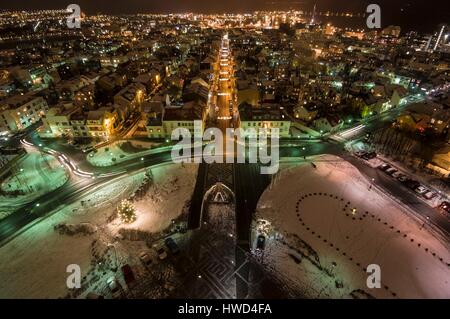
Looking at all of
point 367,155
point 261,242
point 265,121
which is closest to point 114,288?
point 261,242

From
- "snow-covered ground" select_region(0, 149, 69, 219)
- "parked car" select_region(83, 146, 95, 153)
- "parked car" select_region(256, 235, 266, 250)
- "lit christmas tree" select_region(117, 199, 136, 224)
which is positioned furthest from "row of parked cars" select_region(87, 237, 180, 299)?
"parked car" select_region(83, 146, 95, 153)

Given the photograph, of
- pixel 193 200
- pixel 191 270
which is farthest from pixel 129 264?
pixel 193 200

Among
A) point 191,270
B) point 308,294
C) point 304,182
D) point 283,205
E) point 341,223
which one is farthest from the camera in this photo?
point 304,182

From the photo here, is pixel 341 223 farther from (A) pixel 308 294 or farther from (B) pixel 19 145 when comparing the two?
(B) pixel 19 145

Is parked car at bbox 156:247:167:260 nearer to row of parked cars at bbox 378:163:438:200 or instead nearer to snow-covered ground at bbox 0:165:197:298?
snow-covered ground at bbox 0:165:197:298

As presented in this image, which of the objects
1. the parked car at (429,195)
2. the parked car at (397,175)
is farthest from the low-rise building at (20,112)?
the parked car at (429,195)

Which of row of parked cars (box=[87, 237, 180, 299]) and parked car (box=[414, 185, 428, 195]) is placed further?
parked car (box=[414, 185, 428, 195])

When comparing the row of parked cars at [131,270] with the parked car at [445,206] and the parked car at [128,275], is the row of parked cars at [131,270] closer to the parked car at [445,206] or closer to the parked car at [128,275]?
the parked car at [128,275]
